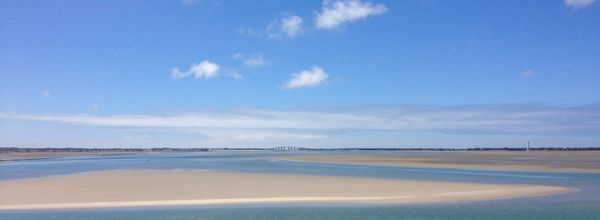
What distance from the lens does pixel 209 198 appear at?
19.5m

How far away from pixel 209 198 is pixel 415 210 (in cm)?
744

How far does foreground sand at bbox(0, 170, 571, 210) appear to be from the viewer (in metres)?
18.5

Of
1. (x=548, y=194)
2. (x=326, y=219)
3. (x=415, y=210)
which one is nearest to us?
(x=326, y=219)

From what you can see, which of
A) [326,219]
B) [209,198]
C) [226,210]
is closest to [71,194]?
[209,198]

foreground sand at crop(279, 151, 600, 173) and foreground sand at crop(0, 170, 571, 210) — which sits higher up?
foreground sand at crop(279, 151, 600, 173)

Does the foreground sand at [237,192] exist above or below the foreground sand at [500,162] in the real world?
below

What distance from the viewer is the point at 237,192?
21.3 metres

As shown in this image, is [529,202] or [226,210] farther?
[529,202]

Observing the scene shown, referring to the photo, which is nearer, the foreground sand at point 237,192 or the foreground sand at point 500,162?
the foreground sand at point 237,192

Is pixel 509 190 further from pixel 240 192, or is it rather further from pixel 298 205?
pixel 240 192

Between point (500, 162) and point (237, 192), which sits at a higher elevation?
point (500, 162)

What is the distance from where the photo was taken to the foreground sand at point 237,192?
18547 mm

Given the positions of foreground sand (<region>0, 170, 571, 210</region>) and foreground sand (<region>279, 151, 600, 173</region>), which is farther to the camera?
foreground sand (<region>279, 151, 600, 173</region>)

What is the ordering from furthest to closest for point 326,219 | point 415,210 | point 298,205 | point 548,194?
1. point 548,194
2. point 298,205
3. point 415,210
4. point 326,219
